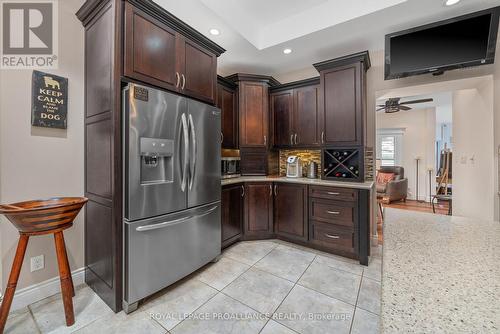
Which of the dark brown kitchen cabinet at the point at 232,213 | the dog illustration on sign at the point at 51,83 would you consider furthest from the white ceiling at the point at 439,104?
the dog illustration on sign at the point at 51,83

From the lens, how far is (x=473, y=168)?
10.0 ft

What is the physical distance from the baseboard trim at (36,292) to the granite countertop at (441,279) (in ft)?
8.55

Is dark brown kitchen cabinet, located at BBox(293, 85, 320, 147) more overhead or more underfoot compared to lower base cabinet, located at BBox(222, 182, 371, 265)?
more overhead

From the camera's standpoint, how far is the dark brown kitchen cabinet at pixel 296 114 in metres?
3.26

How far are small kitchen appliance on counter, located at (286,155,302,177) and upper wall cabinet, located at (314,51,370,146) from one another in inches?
21.6

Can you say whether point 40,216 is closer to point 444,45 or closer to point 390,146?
point 444,45

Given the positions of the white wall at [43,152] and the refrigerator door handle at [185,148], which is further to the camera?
the refrigerator door handle at [185,148]

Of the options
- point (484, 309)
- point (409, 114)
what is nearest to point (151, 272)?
point (484, 309)

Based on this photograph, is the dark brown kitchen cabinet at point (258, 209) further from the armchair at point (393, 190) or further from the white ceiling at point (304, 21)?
the armchair at point (393, 190)

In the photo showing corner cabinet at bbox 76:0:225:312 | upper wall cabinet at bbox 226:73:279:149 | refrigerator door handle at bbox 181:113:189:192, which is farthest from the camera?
upper wall cabinet at bbox 226:73:279:149

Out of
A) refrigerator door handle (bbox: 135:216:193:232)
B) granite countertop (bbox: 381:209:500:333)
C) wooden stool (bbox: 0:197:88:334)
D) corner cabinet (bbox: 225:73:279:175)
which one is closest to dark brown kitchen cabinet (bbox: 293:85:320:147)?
corner cabinet (bbox: 225:73:279:175)

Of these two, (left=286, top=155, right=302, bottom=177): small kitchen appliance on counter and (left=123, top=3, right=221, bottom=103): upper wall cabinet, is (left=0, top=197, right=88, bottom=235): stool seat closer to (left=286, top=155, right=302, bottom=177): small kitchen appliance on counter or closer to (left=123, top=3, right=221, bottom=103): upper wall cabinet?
(left=123, top=3, right=221, bottom=103): upper wall cabinet

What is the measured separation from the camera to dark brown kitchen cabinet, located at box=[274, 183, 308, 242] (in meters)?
2.91

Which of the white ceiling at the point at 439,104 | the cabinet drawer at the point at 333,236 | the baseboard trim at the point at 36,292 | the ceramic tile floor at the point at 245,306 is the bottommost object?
the ceramic tile floor at the point at 245,306
